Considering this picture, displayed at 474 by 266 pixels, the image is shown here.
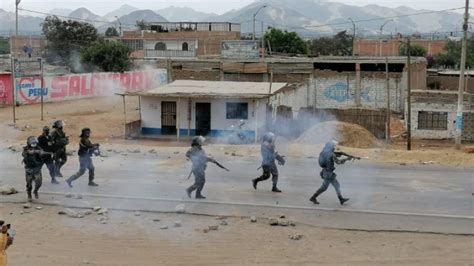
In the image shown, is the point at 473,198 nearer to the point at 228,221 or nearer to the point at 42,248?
the point at 228,221

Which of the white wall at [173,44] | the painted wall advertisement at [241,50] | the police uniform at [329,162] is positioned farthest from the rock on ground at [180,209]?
the white wall at [173,44]

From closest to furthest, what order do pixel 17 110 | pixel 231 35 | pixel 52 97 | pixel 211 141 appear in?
pixel 211 141 → pixel 17 110 → pixel 52 97 → pixel 231 35

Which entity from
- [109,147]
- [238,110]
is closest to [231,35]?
[238,110]

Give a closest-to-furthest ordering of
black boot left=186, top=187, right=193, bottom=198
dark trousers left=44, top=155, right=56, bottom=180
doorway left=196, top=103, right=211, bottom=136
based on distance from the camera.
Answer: black boot left=186, top=187, right=193, bottom=198
dark trousers left=44, top=155, right=56, bottom=180
doorway left=196, top=103, right=211, bottom=136

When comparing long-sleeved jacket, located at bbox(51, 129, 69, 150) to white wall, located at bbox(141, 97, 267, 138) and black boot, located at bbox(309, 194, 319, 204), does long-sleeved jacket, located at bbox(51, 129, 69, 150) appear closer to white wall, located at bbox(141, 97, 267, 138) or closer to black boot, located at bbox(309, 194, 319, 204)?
black boot, located at bbox(309, 194, 319, 204)

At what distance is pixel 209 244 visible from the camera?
11.4m

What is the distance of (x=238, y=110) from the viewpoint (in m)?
28.7

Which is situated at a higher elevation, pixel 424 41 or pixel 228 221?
pixel 424 41

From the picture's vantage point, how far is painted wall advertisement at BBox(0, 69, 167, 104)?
3831 cm

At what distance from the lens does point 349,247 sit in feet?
36.8

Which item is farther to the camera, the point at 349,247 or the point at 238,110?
the point at 238,110

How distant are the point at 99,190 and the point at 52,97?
86.9 ft

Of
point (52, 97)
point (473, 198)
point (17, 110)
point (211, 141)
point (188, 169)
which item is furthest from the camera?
point (52, 97)

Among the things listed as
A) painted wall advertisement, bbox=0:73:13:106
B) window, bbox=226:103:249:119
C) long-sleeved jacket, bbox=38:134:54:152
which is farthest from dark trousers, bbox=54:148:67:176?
painted wall advertisement, bbox=0:73:13:106
